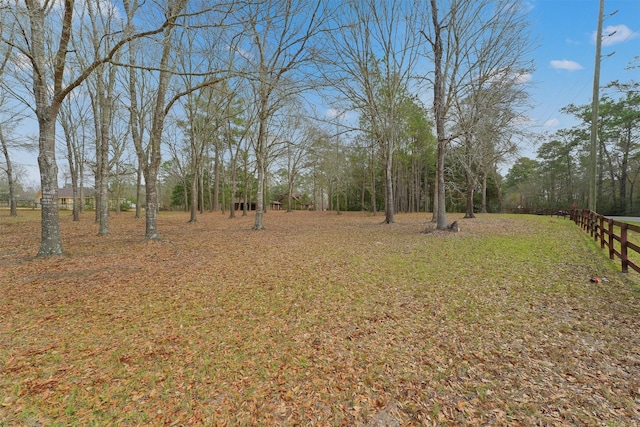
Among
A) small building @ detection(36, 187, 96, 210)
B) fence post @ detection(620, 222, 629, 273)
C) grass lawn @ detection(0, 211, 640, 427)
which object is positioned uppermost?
small building @ detection(36, 187, 96, 210)

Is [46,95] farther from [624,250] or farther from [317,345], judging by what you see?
[624,250]

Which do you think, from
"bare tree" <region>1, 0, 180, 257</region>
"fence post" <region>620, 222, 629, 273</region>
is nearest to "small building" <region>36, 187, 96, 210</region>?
"bare tree" <region>1, 0, 180, 257</region>

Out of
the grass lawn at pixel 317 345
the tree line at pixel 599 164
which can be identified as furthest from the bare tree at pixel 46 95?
the tree line at pixel 599 164

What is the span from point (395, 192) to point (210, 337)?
3072 centimetres

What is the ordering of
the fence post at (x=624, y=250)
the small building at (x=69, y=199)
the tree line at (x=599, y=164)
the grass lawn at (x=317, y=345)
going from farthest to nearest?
the small building at (x=69, y=199) < the tree line at (x=599, y=164) < the fence post at (x=624, y=250) < the grass lawn at (x=317, y=345)

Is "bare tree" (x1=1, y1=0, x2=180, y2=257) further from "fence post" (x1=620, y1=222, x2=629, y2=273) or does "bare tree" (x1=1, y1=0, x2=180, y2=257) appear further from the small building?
the small building

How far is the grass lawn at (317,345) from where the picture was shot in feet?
7.54

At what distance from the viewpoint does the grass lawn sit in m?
2.30

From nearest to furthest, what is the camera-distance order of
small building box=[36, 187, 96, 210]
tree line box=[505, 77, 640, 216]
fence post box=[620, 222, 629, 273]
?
fence post box=[620, 222, 629, 273] → tree line box=[505, 77, 640, 216] → small building box=[36, 187, 96, 210]

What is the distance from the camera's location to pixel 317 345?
3244 millimetres

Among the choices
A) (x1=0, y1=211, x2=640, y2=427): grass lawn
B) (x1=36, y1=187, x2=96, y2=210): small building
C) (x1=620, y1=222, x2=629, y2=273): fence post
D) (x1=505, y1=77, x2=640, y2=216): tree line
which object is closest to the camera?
(x1=0, y1=211, x2=640, y2=427): grass lawn

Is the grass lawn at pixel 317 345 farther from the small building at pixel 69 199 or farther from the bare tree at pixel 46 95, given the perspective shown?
the small building at pixel 69 199

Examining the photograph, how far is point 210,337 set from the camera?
3.38 meters

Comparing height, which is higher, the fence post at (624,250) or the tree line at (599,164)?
the tree line at (599,164)
